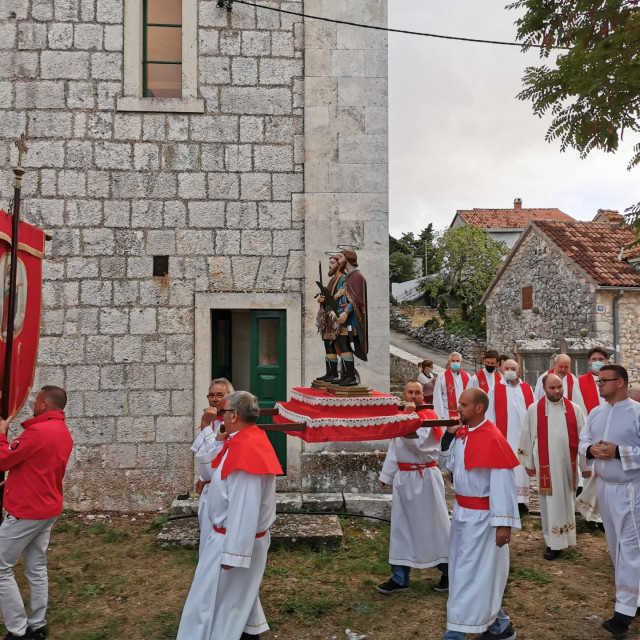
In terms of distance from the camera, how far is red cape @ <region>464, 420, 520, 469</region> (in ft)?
12.1

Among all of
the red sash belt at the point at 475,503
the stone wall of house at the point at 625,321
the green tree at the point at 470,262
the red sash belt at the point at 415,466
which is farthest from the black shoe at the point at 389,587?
the green tree at the point at 470,262

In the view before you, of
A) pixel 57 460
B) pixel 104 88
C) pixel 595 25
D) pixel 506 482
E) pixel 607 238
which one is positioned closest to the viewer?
pixel 506 482

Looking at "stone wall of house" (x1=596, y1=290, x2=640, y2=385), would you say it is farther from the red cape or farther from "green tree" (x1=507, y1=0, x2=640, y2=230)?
the red cape

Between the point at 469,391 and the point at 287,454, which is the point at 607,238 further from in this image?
the point at 469,391

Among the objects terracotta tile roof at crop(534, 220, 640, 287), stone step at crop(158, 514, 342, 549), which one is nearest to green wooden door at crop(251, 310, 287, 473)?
stone step at crop(158, 514, 342, 549)

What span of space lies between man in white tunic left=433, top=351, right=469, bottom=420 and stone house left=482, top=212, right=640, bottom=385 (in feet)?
11.4

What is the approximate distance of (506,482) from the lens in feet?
12.0

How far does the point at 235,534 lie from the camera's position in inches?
130

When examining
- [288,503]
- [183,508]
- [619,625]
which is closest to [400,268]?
[288,503]

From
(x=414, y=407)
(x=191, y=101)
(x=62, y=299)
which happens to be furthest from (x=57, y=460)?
(x=191, y=101)

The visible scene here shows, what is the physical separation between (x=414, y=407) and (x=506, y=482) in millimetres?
1209

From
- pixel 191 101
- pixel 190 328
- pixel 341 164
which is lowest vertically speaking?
pixel 190 328

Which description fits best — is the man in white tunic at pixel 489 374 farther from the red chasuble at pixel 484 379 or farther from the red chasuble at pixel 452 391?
the red chasuble at pixel 452 391

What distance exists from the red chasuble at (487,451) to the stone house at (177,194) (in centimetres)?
301
